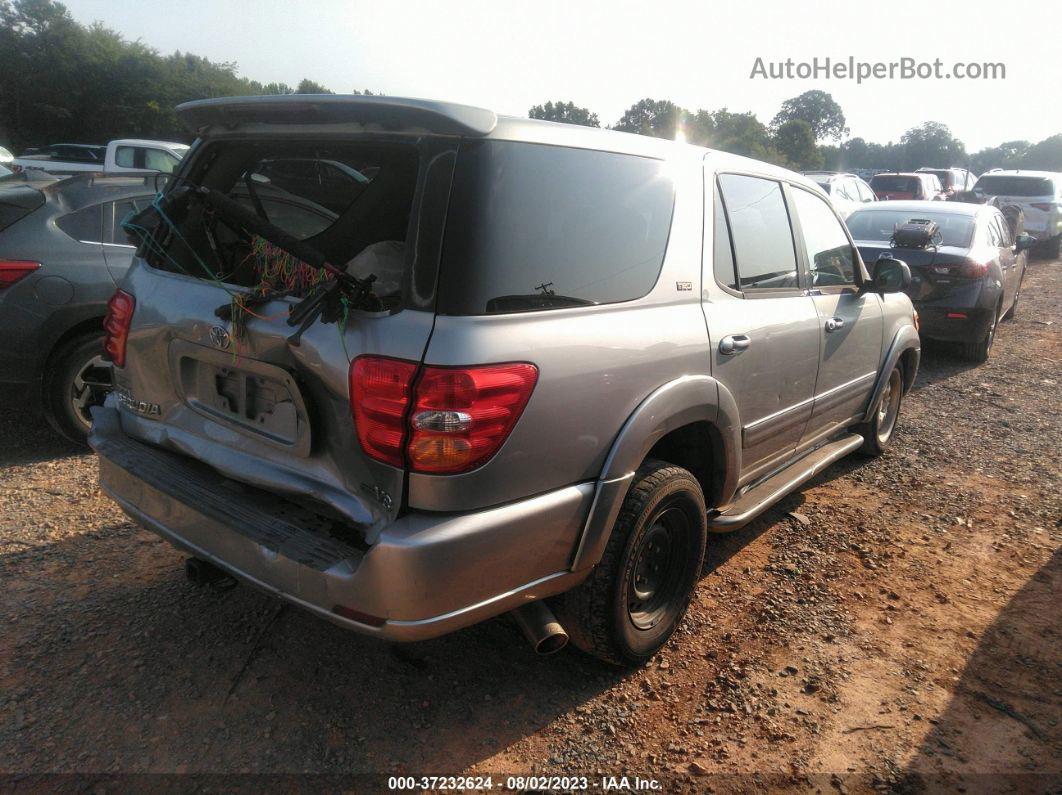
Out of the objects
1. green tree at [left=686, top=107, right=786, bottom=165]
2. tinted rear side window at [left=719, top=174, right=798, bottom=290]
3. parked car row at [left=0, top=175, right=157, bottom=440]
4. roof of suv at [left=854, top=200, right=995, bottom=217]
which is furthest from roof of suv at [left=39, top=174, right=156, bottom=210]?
green tree at [left=686, top=107, right=786, bottom=165]

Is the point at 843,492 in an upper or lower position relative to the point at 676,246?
lower

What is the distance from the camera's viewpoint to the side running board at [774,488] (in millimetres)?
3361

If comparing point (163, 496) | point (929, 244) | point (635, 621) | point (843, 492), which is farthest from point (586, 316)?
point (929, 244)

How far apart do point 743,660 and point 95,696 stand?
7.77 feet

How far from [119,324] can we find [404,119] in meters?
1.49

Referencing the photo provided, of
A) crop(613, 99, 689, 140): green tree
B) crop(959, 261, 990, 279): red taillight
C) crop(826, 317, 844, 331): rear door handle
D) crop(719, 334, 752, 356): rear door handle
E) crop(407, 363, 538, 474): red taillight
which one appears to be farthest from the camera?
crop(613, 99, 689, 140): green tree

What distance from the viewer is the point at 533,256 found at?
7.79ft

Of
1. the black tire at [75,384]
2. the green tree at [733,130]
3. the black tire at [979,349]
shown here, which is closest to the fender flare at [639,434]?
the black tire at [75,384]

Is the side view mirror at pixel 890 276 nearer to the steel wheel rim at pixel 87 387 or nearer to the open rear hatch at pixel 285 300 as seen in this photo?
the open rear hatch at pixel 285 300

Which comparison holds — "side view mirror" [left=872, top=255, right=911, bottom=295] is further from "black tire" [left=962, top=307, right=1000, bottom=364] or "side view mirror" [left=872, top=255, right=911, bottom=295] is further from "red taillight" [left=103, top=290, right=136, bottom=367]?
"black tire" [left=962, top=307, right=1000, bottom=364]

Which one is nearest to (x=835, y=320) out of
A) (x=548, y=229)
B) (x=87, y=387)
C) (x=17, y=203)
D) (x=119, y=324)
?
(x=548, y=229)

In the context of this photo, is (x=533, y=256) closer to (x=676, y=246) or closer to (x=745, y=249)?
(x=676, y=246)

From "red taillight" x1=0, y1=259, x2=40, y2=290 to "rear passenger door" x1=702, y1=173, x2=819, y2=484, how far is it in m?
3.75

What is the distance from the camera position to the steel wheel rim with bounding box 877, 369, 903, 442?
5.38m
